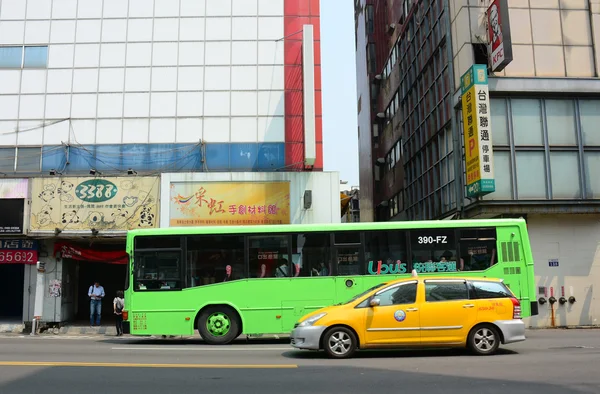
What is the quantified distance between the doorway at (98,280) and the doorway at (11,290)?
2986mm

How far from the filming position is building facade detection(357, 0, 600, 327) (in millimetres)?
21875

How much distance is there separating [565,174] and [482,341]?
536 inches

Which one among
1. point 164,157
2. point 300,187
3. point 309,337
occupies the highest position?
point 164,157

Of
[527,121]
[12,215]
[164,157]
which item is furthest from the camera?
[164,157]

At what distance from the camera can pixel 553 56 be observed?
23.3 metres

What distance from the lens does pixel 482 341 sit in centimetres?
1154

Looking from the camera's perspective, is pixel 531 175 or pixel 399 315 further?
pixel 531 175

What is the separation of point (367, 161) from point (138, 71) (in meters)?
26.4

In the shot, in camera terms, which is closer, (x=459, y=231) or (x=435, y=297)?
(x=435, y=297)

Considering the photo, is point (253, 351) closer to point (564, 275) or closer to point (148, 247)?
point (148, 247)

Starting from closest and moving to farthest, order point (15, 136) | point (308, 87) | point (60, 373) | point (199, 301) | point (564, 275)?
point (60, 373) → point (199, 301) → point (564, 275) → point (308, 87) → point (15, 136)

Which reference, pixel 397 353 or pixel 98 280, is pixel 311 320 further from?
pixel 98 280

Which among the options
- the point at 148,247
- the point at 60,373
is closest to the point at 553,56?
the point at 148,247

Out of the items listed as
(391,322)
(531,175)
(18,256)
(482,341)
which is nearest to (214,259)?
(391,322)
